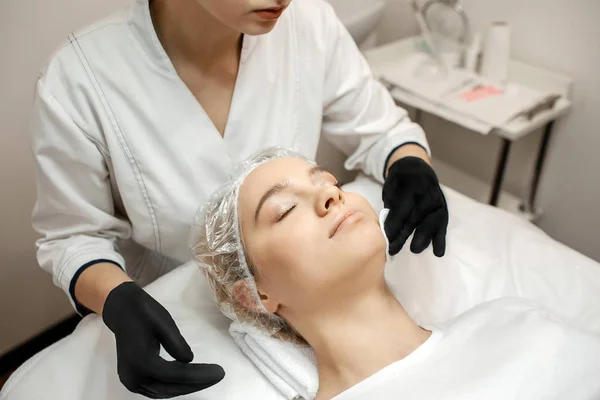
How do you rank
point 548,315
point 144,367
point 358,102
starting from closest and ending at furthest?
point 144,367, point 548,315, point 358,102

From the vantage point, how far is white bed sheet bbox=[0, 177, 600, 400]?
1.02 metres

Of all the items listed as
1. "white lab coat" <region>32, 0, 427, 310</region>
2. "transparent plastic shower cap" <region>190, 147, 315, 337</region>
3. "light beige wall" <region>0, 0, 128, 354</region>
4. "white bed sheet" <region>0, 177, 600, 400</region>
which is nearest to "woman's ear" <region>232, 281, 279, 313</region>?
"transparent plastic shower cap" <region>190, 147, 315, 337</region>

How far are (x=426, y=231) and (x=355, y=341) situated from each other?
288mm

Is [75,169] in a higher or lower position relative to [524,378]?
higher

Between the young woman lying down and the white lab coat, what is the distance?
0.13 meters

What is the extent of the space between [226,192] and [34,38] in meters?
0.79

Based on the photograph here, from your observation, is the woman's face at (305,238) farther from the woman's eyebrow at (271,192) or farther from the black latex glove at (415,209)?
the black latex glove at (415,209)

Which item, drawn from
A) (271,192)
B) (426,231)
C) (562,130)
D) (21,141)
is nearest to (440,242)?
(426,231)

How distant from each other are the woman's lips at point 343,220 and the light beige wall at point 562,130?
1188mm

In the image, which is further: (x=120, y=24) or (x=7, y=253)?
(x=7, y=253)

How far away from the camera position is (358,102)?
53.7 inches

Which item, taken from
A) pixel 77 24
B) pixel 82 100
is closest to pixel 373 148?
pixel 82 100

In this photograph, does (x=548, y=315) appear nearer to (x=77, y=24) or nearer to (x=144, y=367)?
(x=144, y=367)

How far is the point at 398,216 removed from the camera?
1.12 meters
